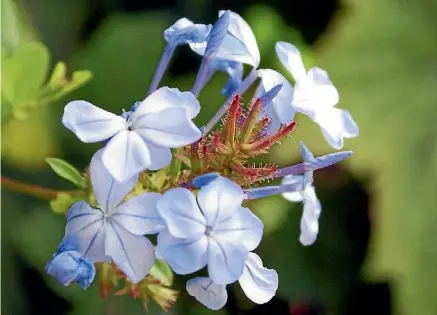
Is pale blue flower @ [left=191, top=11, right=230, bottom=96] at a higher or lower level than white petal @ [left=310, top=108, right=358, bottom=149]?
higher

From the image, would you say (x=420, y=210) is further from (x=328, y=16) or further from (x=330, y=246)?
(x=328, y=16)

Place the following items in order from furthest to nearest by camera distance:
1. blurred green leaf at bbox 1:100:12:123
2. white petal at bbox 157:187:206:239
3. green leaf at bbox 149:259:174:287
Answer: blurred green leaf at bbox 1:100:12:123
green leaf at bbox 149:259:174:287
white petal at bbox 157:187:206:239

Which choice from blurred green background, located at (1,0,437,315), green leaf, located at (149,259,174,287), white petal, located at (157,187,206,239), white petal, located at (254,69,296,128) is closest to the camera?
white petal, located at (157,187,206,239)

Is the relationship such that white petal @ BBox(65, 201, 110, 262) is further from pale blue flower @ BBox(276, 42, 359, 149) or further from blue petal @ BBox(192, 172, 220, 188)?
pale blue flower @ BBox(276, 42, 359, 149)

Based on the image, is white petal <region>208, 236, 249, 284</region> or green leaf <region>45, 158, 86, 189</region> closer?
white petal <region>208, 236, 249, 284</region>

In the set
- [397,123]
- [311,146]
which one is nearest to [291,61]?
[311,146]

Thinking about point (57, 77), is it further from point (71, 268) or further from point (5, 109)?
point (71, 268)

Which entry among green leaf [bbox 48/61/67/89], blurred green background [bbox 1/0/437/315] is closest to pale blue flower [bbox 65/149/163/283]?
green leaf [bbox 48/61/67/89]

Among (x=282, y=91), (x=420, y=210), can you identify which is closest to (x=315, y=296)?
(x=420, y=210)
